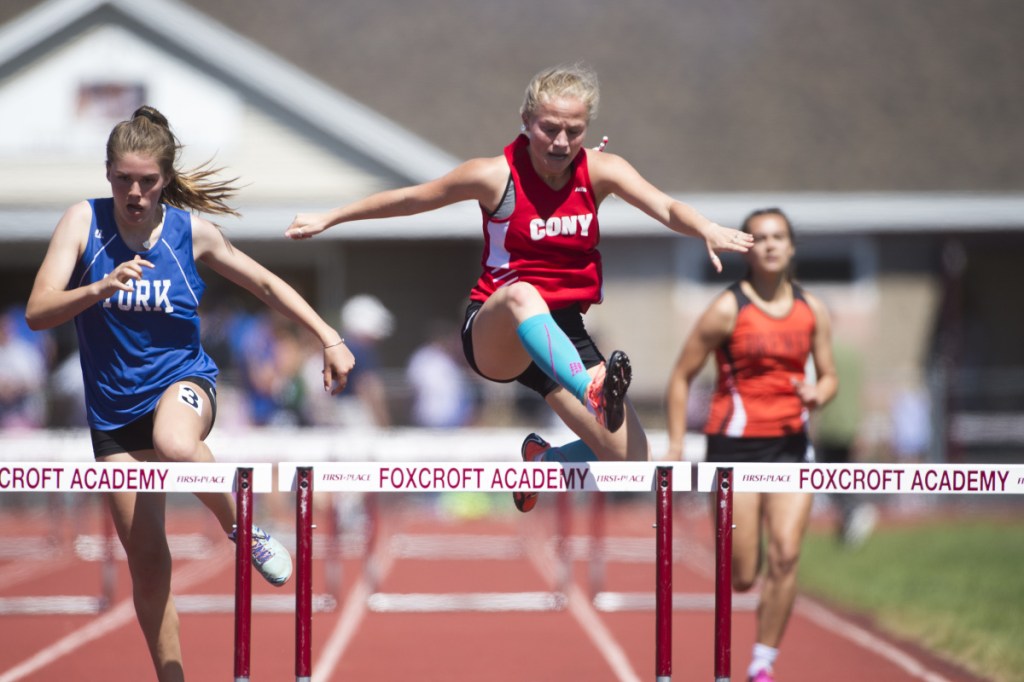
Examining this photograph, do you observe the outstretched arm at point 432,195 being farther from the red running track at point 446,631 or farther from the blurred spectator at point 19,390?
the blurred spectator at point 19,390

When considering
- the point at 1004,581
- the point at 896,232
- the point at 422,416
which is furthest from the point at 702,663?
the point at 896,232

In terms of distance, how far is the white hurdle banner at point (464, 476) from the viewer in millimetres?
4211

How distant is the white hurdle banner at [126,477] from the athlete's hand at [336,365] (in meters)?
0.42

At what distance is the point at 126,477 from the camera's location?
4.12 metres

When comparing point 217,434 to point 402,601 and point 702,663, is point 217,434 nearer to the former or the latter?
point 402,601

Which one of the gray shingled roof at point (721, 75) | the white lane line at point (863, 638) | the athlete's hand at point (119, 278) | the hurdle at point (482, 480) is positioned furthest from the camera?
the gray shingled roof at point (721, 75)

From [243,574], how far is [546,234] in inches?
64.0


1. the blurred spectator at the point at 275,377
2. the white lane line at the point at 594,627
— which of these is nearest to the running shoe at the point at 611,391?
the white lane line at the point at 594,627

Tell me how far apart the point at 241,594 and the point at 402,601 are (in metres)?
5.88

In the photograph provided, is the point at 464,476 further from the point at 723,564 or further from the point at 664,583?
the point at 723,564

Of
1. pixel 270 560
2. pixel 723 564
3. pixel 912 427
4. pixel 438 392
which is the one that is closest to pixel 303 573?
pixel 270 560

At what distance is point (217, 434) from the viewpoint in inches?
441

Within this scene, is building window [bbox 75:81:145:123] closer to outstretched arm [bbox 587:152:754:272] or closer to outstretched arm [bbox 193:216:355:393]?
outstretched arm [bbox 193:216:355:393]

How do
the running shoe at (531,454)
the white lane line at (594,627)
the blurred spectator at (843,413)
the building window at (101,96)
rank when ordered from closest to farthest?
the running shoe at (531,454) < the white lane line at (594,627) < the blurred spectator at (843,413) < the building window at (101,96)
